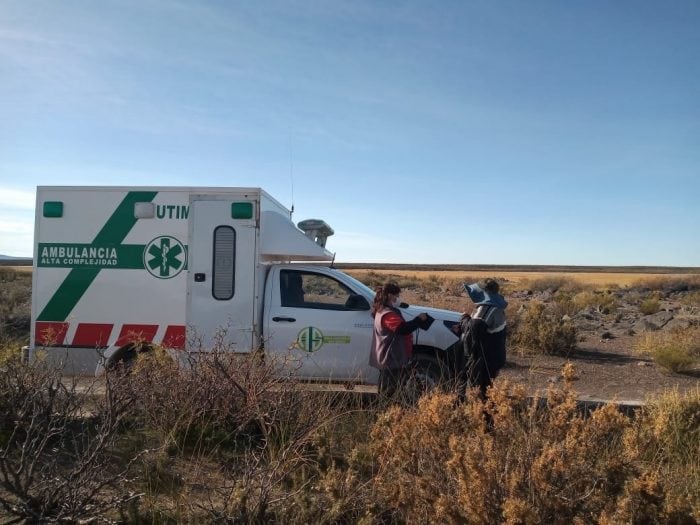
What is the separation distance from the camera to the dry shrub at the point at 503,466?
133 inches

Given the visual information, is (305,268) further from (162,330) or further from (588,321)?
(588,321)

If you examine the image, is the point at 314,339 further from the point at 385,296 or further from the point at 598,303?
the point at 598,303

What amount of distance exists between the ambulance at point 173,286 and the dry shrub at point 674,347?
5.52 m

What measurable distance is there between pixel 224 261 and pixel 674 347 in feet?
28.3

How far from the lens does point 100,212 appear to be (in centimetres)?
812

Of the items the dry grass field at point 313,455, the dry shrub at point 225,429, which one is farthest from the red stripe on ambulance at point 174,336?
the dry shrub at point 225,429

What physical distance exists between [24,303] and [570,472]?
2098cm

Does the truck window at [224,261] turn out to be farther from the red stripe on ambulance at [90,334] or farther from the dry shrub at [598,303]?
the dry shrub at [598,303]

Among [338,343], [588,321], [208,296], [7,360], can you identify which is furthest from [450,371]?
[588,321]

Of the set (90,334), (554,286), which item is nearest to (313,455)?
(90,334)

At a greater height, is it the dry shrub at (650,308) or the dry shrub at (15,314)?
the dry shrub at (650,308)

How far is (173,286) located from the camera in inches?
315

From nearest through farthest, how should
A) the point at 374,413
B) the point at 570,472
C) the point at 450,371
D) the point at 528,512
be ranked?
the point at 528,512
the point at 570,472
the point at 374,413
the point at 450,371

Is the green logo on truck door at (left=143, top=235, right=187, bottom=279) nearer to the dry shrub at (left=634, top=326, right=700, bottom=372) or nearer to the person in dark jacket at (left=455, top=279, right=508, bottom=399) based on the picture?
the person in dark jacket at (left=455, top=279, right=508, bottom=399)
